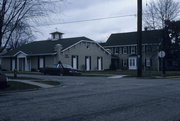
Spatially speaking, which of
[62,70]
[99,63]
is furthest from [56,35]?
[62,70]

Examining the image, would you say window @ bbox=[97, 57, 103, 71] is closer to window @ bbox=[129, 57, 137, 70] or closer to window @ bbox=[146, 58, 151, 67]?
window @ bbox=[129, 57, 137, 70]

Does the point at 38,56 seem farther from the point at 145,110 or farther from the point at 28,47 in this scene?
the point at 145,110

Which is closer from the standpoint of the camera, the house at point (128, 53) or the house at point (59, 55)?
the house at point (59, 55)

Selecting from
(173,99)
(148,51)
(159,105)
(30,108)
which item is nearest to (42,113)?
(30,108)

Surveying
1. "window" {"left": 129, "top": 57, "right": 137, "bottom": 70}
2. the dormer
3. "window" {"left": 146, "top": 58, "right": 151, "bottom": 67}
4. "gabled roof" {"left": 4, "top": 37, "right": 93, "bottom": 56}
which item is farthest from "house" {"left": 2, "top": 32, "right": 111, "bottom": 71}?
"window" {"left": 146, "top": 58, "right": 151, "bottom": 67}

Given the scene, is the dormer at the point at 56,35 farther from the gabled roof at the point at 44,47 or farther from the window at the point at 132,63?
the window at the point at 132,63

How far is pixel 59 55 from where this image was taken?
44.7 m

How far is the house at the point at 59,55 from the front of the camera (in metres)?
45.9

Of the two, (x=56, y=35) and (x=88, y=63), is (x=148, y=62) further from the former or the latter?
(x=56, y=35)

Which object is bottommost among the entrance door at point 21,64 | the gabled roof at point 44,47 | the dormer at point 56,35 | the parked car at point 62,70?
the parked car at point 62,70

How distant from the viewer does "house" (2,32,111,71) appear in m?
45.9

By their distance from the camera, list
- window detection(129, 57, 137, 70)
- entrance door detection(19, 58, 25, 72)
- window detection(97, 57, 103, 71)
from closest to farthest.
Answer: entrance door detection(19, 58, 25, 72) → window detection(97, 57, 103, 71) → window detection(129, 57, 137, 70)

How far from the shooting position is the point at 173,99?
13312 mm

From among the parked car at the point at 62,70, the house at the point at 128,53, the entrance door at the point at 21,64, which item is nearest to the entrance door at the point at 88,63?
the house at the point at 128,53
